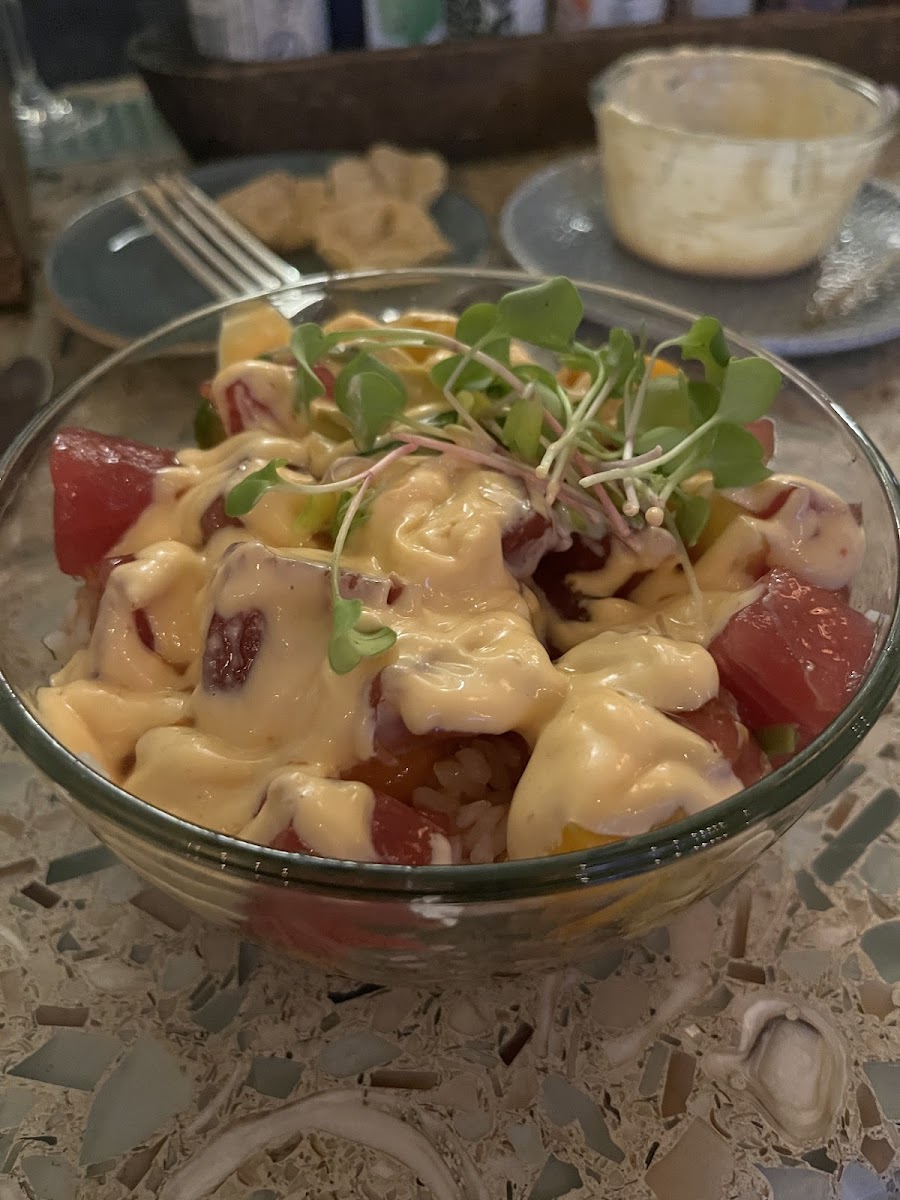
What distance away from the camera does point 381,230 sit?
1.41m

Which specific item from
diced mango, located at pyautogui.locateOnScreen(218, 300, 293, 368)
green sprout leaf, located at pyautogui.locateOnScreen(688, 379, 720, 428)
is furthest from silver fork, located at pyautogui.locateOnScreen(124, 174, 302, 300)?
green sprout leaf, located at pyautogui.locateOnScreen(688, 379, 720, 428)

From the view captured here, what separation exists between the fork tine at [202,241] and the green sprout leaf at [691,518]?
731 millimetres

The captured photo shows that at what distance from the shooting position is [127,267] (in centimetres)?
138

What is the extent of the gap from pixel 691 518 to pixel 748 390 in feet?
0.35

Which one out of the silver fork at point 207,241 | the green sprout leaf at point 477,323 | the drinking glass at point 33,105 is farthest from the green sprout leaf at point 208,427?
the drinking glass at point 33,105

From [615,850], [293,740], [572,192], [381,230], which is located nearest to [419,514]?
[293,740]

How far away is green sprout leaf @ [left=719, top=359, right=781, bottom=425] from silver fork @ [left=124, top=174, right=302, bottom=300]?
0.68m

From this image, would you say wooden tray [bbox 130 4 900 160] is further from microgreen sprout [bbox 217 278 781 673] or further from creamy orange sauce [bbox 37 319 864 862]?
creamy orange sauce [bbox 37 319 864 862]

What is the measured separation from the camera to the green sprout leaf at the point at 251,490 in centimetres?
68

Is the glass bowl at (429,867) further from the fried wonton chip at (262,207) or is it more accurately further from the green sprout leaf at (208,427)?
the fried wonton chip at (262,207)

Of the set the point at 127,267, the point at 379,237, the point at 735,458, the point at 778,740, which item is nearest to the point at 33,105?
the point at 127,267

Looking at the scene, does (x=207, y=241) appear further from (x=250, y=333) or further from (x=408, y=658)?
(x=408, y=658)

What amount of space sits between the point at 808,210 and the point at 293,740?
3.50ft

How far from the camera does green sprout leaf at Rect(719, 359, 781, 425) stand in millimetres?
739
